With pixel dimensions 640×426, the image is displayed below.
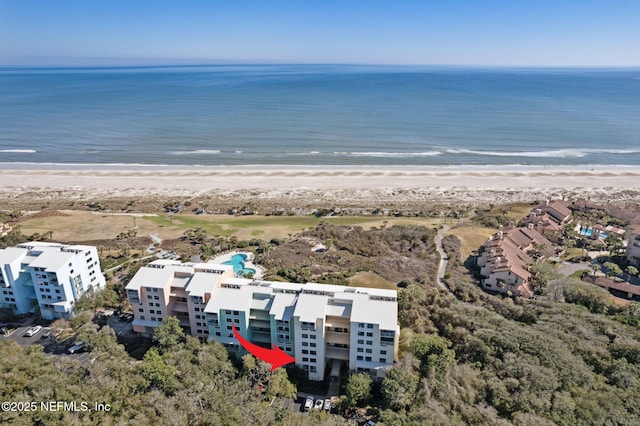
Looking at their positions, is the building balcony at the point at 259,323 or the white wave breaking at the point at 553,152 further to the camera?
the white wave breaking at the point at 553,152

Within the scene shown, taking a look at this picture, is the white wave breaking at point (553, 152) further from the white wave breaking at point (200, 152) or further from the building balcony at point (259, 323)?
the building balcony at point (259, 323)

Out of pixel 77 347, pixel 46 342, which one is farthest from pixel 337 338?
pixel 46 342

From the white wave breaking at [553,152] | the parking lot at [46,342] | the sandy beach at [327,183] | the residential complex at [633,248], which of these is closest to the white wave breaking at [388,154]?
the white wave breaking at [553,152]

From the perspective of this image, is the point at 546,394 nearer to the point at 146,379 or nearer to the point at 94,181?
the point at 146,379

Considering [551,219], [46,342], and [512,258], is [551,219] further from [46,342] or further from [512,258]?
[46,342]

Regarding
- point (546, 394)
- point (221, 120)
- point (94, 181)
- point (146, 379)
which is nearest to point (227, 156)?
point (94, 181)

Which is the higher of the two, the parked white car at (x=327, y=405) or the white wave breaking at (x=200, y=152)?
the white wave breaking at (x=200, y=152)

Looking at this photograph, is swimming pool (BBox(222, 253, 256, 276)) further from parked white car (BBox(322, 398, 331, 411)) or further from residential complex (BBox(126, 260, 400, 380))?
parked white car (BBox(322, 398, 331, 411))
